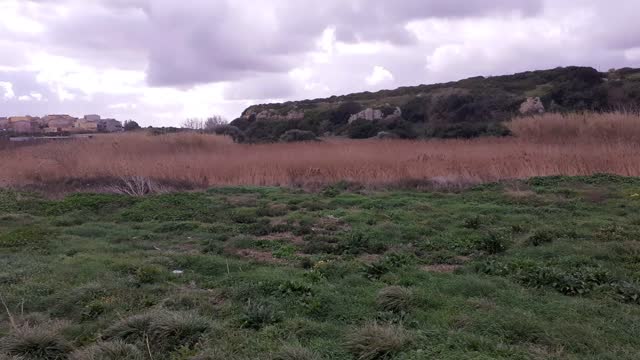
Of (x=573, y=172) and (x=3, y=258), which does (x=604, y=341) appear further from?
(x=573, y=172)

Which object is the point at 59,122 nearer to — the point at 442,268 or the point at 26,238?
the point at 26,238

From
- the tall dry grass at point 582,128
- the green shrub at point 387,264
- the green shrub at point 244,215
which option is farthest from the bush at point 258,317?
the tall dry grass at point 582,128

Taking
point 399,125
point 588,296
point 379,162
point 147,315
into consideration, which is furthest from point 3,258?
point 399,125

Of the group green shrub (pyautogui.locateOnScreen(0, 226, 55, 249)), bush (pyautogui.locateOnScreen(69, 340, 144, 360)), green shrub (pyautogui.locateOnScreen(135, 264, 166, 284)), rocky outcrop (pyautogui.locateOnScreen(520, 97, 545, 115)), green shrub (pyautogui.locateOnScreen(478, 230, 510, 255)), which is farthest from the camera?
rocky outcrop (pyautogui.locateOnScreen(520, 97, 545, 115))

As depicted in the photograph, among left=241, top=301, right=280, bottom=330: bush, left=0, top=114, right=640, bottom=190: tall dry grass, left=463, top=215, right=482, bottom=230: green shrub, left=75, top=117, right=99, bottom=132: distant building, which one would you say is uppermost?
left=75, top=117, right=99, bottom=132: distant building

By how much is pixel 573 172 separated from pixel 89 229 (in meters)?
10.9

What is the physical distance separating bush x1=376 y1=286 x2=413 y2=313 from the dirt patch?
118 cm

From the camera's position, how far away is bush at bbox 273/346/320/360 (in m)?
3.79

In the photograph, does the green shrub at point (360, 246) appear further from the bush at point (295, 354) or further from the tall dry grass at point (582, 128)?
the tall dry grass at point (582, 128)

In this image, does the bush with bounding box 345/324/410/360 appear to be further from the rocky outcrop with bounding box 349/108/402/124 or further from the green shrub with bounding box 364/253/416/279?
the rocky outcrop with bounding box 349/108/402/124

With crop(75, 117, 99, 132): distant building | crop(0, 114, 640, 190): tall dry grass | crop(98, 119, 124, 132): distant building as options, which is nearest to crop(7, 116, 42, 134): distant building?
crop(75, 117, 99, 132): distant building

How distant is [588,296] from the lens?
16.9 ft

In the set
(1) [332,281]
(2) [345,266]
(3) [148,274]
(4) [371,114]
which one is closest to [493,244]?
(2) [345,266]

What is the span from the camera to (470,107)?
40125 millimetres
